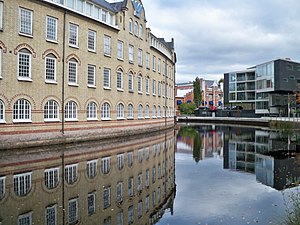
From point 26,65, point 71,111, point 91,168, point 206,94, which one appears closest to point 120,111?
point 71,111

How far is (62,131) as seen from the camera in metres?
23.3

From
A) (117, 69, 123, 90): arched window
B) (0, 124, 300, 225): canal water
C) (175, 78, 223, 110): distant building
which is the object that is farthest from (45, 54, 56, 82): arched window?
(175, 78, 223, 110): distant building

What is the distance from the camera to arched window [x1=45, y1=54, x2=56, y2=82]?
75.5 ft

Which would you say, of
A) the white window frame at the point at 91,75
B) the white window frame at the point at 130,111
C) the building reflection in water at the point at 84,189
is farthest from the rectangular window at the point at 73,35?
the building reflection in water at the point at 84,189

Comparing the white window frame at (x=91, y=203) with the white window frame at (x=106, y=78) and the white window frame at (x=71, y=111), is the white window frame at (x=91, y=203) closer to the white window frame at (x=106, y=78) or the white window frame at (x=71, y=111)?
the white window frame at (x=71, y=111)

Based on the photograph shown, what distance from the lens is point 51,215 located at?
7.38 meters

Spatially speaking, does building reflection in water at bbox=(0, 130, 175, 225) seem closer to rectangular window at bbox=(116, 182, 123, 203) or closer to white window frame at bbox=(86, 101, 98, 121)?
rectangular window at bbox=(116, 182, 123, 203)

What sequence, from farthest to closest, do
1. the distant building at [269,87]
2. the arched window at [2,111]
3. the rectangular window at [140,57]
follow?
the distant building at [269,87], the rectangular window at [140,57], the arched window at [2,111]

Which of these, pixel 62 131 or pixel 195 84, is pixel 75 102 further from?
pixel 195 84

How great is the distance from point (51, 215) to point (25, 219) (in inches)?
23.9

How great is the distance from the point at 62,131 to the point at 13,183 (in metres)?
13.1

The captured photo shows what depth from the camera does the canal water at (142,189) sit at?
7.52 metres

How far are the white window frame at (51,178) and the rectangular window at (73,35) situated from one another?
15099 mm

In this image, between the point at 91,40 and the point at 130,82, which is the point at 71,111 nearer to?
the point at 91,40
